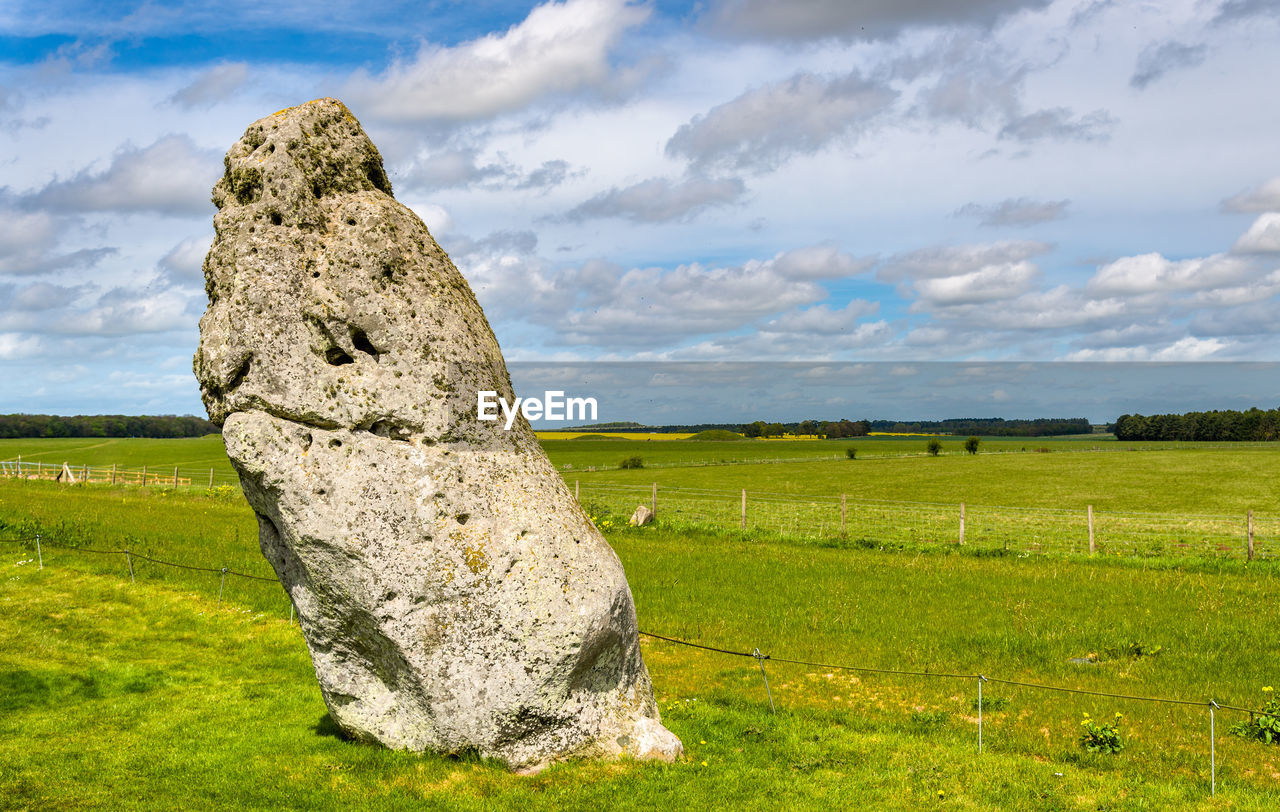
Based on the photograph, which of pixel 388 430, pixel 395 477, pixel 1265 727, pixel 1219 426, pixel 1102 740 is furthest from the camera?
pixel 1219 426

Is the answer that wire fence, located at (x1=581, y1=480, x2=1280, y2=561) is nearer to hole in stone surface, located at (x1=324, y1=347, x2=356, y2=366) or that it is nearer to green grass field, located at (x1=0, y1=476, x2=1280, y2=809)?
green grass field, located at (x1=0, y1=476, x2=1280, y2=809)

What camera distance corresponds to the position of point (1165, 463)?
92000mm

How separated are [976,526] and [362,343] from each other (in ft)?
123

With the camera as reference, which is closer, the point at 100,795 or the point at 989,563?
the point at 100,795

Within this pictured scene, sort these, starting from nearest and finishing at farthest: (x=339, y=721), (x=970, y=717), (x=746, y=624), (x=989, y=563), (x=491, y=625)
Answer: (x=491, y=625) → (x=339, y=721) → (x=970, y=717) → (x=746, y=624) → (x=989, y=563)

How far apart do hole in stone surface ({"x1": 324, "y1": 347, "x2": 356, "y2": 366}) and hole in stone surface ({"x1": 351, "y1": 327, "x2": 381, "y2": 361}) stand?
15 cm

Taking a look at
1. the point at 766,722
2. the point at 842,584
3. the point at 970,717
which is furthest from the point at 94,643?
the point at 842,584

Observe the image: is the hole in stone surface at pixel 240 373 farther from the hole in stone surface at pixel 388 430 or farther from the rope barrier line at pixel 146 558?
the rope barrier line at pixel 146 558

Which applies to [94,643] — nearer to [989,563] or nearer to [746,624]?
[746,624]

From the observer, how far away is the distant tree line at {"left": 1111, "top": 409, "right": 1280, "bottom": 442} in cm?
13775

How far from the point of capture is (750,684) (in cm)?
1444

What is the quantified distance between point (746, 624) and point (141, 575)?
602 inches

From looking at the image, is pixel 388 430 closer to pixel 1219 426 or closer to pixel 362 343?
pixel 362 343

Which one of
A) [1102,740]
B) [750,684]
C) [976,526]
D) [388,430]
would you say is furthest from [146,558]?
[976,526]
